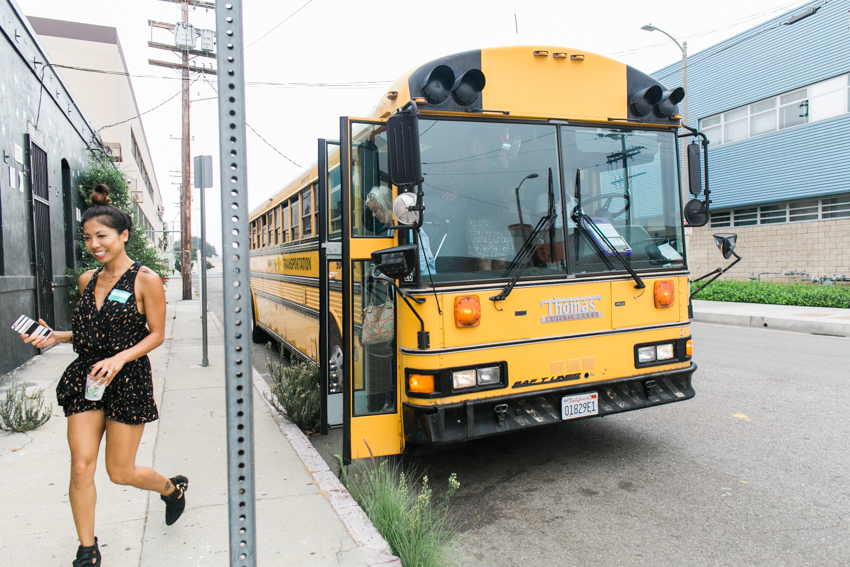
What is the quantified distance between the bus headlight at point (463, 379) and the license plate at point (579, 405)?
2.39 ft

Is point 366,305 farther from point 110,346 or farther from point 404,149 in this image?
point 110,346

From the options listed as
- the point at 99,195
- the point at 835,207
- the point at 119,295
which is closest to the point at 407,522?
the point at 119,295

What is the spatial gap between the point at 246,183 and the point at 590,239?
11.0 ft

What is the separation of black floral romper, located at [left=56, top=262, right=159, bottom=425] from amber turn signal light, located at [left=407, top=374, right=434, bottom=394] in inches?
63.0

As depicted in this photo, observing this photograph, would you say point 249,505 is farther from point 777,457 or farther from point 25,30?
→ point 25,30

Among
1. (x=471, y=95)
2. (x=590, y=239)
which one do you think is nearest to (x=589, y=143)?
(x=590, y=239)

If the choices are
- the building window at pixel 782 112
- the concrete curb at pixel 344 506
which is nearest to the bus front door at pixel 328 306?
the concrete curb at pixel 344 506

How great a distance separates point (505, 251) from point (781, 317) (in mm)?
11459

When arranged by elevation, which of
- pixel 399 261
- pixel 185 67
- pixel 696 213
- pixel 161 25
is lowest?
pixel 399 261

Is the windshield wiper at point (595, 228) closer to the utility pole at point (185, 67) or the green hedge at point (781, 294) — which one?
the green hedge at point (781, 294)

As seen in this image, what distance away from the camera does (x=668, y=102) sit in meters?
4.65

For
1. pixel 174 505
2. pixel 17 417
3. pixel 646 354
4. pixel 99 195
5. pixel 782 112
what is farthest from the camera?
pixel 782 112

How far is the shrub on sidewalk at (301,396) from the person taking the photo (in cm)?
541

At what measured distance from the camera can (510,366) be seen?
3994 millimetres
